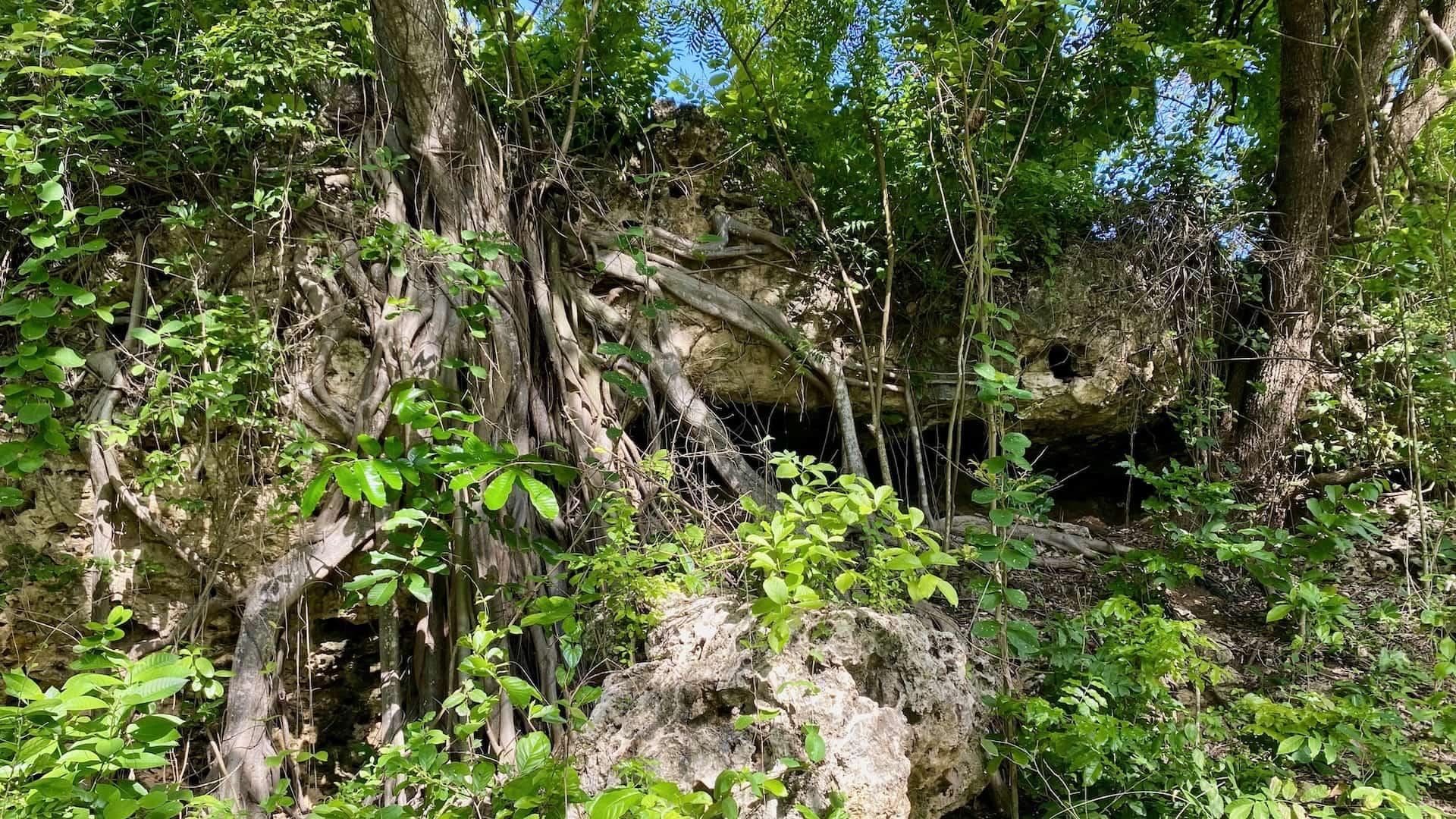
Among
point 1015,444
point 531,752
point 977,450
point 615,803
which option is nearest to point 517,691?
point 531,752

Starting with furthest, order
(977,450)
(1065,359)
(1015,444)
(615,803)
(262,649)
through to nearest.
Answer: (977,450), (1065,359), (262,649), (1015,444), (615,803)

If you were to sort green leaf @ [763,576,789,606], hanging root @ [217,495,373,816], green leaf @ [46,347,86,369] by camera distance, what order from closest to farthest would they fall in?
green leaf @ [763,576,789,606] → green leaf @ [46,347,86,369] → hanging root @ [217,495,373,816]

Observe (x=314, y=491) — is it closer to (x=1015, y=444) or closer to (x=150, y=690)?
(x=150, y=690)

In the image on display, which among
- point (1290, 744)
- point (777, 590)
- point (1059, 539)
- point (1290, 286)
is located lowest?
point (1290, 744)

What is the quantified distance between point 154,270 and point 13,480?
0.96m

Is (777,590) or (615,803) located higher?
(777,590)

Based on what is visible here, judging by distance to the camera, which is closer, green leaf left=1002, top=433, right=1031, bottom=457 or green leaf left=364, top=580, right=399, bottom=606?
green leaf left=364, top=580, right=399, bottom=606

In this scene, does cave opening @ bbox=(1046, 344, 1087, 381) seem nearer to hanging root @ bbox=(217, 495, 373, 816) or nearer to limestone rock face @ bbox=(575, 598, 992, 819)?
limestone rock face @ bbox=(575, 598, 992, 819)

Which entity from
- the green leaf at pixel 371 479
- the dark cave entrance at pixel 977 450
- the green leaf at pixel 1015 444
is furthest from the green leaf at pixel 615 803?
the dark cave entrance at pixel 977 450

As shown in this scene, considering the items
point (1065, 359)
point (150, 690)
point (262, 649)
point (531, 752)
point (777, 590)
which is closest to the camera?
point (150, 690)

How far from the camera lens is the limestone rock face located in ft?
6.29

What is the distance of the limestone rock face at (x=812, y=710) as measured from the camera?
192 centimetres

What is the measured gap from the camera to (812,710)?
6.45 ft

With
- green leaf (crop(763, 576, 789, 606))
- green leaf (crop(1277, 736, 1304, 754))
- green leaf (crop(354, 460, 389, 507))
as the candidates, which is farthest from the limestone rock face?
green leaf (crop(354, 460, 389, 507))
